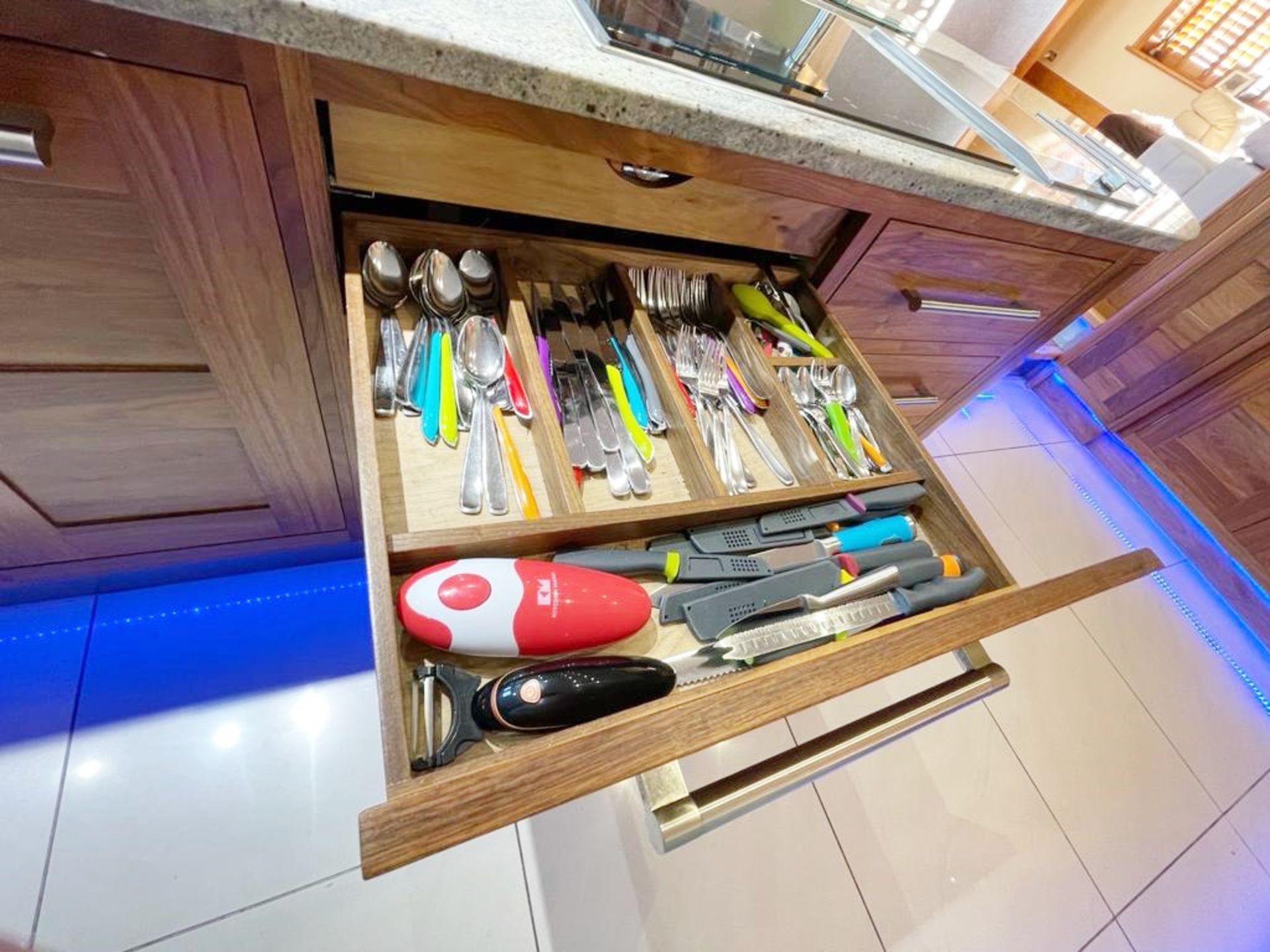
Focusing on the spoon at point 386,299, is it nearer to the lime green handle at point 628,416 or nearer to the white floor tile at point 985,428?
the lime green handle at point 628,416

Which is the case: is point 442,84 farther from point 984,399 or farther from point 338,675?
point 984,399

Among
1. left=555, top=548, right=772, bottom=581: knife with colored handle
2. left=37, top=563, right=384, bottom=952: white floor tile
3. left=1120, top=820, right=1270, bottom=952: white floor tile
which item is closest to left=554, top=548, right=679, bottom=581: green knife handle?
left=555, top=548, right=772, bottom=581: knife with colored handle

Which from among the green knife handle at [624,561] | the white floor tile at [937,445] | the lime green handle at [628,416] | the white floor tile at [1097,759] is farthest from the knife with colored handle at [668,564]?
the white floor tile at [937,445]

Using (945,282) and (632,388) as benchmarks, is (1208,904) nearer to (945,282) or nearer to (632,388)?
(945,282)

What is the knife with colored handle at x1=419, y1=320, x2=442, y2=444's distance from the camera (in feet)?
1.72

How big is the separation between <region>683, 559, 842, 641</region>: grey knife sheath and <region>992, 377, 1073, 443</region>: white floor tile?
2237 mm

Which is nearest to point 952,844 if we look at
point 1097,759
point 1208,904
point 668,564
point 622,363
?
point 1097,759

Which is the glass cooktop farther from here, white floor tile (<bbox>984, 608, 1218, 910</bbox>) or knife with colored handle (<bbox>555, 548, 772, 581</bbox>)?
white floor tile (<bbox>984, 608, 1218, 910</bbox>)

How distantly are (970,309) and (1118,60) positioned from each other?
6744 millimetres

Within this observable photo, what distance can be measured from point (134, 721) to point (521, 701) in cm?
90

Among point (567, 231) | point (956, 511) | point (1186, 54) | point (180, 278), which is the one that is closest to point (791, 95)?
point (567, 231)

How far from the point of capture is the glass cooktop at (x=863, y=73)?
0.55m

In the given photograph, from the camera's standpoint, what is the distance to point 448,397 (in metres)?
0.55

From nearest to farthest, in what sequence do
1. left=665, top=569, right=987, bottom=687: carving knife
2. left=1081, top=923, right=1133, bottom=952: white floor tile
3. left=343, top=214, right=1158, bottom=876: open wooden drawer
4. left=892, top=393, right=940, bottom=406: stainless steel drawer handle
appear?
left=343, top=214, right=1158, bottom=876: open wooden drawer
left=665, top=569, right=987, bottom=687: carving knife
left=1081, top=923, right=1133, bottom=952: white floor tile
left=892, top=393, right=940, bottom=406: stainless steel drawer handle
